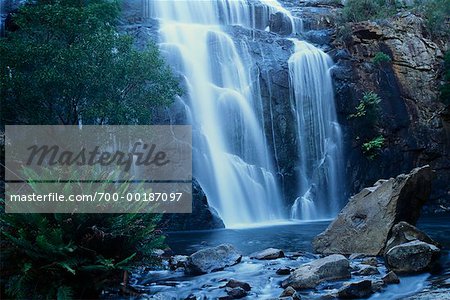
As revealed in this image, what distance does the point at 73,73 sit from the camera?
538 inches

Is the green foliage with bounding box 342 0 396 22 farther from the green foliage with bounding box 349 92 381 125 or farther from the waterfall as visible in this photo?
the green foliage with bounding box 349 92 381 125

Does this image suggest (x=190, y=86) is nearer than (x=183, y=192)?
No

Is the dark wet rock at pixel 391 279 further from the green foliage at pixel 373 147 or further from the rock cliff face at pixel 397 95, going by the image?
the green foliage at pixel 373 147

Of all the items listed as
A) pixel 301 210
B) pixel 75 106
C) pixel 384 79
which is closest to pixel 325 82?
pixel 384 79

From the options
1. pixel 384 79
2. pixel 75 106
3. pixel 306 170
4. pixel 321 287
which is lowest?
pixel 321 287

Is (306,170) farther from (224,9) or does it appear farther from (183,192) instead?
(224,9)

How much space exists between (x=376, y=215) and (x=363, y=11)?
22632 mm

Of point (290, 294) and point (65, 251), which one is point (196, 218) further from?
point (65, 251)

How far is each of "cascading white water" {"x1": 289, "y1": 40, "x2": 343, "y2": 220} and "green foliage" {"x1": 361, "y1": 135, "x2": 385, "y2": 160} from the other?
141cm

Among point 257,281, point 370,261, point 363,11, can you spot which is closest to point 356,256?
point 370,261

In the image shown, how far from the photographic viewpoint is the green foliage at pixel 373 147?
23.0 m

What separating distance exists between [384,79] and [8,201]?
23.0 m

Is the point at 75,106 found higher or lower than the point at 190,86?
lower

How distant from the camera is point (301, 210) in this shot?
811 inches
